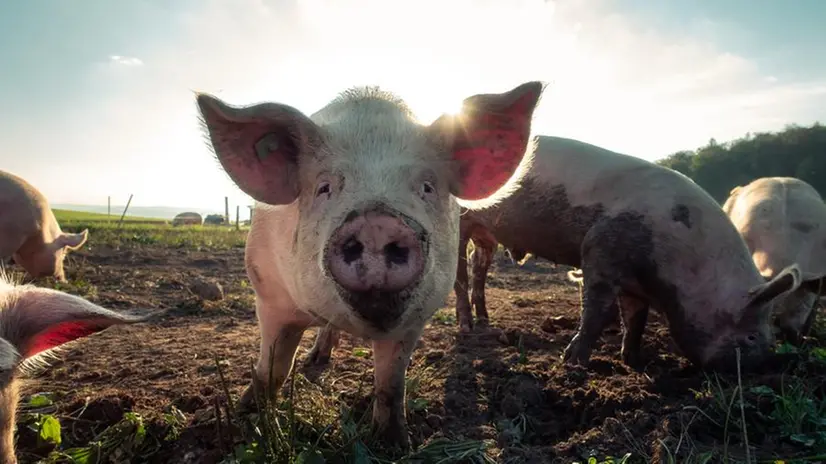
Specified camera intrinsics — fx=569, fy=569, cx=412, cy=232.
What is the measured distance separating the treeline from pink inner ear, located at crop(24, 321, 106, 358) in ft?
101

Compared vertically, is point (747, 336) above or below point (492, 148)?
below

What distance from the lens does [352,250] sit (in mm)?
1942

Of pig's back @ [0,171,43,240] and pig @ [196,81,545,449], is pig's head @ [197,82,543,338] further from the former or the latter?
pig's back @ [0,171,43,240]

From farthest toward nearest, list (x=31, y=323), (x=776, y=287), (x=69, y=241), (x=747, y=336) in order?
1. (x=69, y=241)
2. (x=747, y=336)
3. (x=776, y=287)
4. (x=31, y=323)

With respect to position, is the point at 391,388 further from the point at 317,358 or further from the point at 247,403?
the point at 317,358

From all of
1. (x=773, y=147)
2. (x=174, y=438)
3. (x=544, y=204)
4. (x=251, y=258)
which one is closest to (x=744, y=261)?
(x=544, y=204)

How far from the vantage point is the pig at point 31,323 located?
1932 millimetres

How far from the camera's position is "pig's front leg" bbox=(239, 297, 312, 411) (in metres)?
3.01

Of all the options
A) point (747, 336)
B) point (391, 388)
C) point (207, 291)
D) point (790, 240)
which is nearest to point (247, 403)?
point (391, 388)

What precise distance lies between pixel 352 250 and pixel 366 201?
0.21m

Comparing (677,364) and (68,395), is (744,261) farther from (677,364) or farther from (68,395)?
(68,395)

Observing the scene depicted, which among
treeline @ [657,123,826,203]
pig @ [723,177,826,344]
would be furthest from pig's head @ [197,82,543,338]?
treeline @ [657,123,826,203]

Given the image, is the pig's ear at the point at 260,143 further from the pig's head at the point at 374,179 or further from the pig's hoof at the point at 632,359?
the pig's hoof at the point at 632,359

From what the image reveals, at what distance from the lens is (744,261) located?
4.18m
